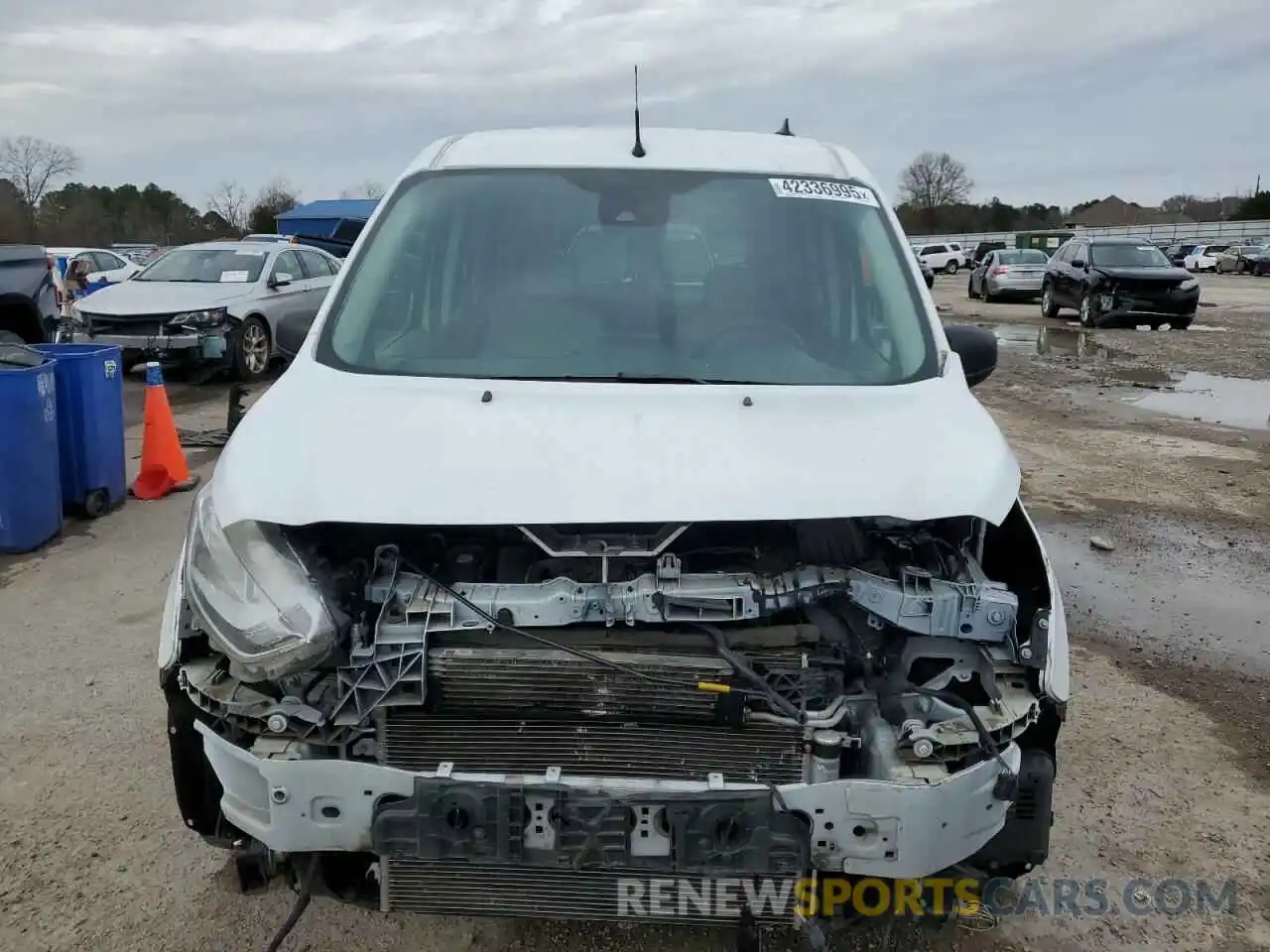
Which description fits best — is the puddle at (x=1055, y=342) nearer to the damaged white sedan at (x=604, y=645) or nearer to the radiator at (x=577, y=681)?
the damaged white sedan at (x=604, y=645)

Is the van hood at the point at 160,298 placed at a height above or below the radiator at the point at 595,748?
above

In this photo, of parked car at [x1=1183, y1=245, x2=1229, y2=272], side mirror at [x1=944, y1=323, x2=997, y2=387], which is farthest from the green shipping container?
side mirror at [x1=944, y1=323, x2=997, y2=387]

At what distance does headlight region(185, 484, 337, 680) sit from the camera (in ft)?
7.58


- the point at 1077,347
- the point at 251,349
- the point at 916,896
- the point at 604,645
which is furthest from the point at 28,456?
the point at 1077,347

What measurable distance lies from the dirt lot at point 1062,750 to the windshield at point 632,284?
5.22 feet

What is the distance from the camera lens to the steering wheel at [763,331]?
326 centimetres

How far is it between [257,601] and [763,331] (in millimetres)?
1743

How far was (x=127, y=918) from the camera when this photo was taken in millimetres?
2889

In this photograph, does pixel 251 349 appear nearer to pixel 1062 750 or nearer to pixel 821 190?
pixel 821 190

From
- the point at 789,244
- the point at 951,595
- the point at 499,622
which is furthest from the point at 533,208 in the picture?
the point at 951,595

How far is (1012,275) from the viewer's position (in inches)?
1078

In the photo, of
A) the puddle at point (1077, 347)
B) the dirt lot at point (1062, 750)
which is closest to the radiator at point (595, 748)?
the dirt lot at point (1062, 750)

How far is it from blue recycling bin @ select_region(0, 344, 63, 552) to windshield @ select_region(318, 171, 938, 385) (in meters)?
3.54

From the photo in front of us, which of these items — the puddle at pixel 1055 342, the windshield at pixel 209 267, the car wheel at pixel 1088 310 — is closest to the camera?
the windshield at pixel 209 267
